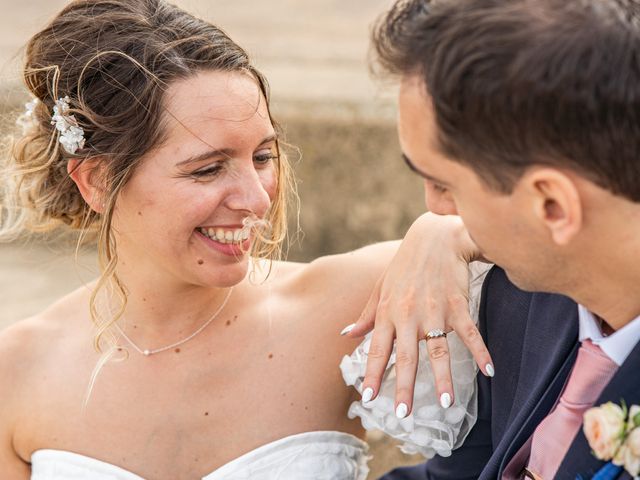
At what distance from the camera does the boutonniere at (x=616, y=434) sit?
1707 millimetres

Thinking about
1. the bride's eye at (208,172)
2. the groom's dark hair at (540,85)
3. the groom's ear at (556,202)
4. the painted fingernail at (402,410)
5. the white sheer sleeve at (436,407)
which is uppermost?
the groom's dark hair at (540,85)

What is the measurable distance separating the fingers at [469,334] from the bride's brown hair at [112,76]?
59 cm

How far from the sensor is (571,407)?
1979mm

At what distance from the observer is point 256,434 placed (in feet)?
8.70

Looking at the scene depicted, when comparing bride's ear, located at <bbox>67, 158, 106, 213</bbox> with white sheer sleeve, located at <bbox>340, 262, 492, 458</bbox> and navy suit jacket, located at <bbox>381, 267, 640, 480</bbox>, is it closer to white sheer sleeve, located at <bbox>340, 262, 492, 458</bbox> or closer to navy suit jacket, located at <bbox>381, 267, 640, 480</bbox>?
white sheer sleeve, located at <bbox>340, 262, 492, 458</bbox>

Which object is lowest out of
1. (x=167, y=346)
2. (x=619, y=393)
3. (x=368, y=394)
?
(x=167, y=346)

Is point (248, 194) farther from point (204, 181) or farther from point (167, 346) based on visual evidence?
point (167, 346)

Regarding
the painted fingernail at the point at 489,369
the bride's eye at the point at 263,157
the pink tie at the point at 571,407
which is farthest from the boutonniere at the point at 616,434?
the bride's eye at the point at 263,157

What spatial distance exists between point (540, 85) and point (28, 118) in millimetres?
1522

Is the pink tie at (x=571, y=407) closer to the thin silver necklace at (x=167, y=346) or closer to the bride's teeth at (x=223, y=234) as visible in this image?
the bride's teeth at (x=223, y=234)

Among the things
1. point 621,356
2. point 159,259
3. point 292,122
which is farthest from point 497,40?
point 292,122

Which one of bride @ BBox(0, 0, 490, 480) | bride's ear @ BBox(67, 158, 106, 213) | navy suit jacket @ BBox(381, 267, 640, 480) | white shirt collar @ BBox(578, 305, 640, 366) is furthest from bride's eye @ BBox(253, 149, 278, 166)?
white shirt collar @ BBox(578, 305, 640, 366)

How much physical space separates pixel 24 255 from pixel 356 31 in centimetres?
358

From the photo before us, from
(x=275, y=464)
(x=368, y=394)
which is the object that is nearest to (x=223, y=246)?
(x=368, y=394)
